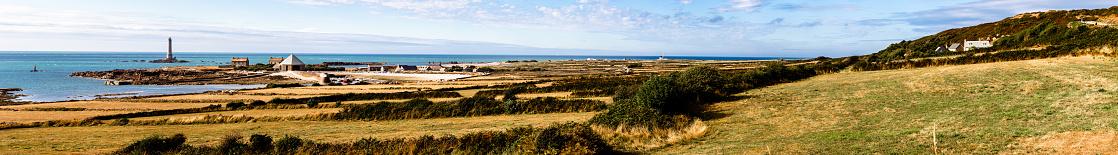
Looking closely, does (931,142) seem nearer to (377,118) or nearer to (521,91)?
(377,118)

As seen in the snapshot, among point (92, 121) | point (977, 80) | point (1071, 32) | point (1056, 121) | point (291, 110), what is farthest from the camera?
point (1071, 32)

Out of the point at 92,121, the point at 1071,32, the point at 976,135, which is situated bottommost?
the point at 92,121

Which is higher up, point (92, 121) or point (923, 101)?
point (923, 101)

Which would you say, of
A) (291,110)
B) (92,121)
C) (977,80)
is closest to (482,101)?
(291,110)

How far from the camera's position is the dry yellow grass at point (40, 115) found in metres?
27.2

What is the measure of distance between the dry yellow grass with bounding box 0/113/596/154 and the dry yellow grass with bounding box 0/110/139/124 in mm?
5739

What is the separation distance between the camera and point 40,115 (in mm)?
29422

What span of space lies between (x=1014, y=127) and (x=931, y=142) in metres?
2.11

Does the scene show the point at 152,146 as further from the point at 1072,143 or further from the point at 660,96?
the point at 1072,143

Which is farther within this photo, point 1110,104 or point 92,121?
point 92,121

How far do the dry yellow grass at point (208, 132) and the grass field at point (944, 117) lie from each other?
8.41m

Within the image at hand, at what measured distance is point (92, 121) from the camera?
84.1 ft

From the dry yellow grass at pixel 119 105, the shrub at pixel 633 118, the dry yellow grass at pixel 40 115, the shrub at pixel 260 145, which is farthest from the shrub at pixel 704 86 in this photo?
the dry yellow grass at pixel 119 105

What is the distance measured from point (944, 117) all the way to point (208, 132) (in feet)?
84.0
